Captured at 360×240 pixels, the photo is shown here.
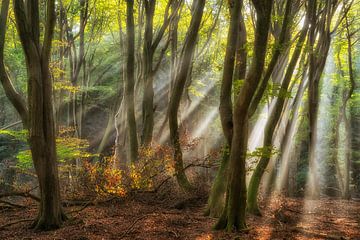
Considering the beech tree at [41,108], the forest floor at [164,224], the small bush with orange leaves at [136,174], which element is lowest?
the forest floor at [164,224]

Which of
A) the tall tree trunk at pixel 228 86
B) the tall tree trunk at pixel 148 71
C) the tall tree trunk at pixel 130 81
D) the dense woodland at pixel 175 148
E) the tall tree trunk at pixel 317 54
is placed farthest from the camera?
the tall tree trunk at pixel 148 71

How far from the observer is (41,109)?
7.35m

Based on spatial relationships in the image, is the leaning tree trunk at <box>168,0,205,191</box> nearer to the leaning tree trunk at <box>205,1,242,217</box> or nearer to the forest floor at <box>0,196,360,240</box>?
the forest floor at <box>0,196,360,240</box>

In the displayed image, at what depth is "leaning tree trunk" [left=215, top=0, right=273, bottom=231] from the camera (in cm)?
621

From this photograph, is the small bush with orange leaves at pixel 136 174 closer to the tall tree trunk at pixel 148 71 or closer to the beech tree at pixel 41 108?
the tall tree trunk at pixel 148 71

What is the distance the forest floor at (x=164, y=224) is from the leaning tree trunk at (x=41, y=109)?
57cm

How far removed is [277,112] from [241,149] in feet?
11.3

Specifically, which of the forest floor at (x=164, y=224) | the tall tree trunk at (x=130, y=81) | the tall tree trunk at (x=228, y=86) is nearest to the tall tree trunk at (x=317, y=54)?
the tall tree trunk at (x=228, y=86)

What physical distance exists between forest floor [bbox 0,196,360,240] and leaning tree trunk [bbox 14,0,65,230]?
57 cm

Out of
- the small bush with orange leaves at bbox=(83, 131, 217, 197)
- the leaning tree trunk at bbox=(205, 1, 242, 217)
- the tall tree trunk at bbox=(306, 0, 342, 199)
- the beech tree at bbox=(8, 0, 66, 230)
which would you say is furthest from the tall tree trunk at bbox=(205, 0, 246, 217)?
the beech tree at bbox=(8, 0, 66, 230)

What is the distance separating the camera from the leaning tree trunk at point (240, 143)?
621 cm

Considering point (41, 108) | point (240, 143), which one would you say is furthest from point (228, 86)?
point (41, 108)

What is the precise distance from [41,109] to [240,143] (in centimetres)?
396

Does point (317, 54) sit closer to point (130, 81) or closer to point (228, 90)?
point (228, 90)
